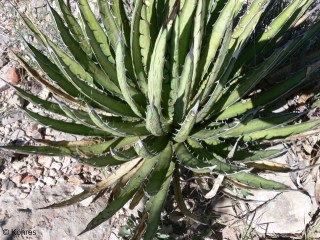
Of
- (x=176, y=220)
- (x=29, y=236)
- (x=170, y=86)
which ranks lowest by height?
(x=29, y=236)

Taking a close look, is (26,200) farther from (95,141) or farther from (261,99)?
(261,99)

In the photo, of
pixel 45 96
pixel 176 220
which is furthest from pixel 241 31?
pixel 45 96

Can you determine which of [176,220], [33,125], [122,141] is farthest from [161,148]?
[33,125]

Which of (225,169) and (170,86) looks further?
(170,86)

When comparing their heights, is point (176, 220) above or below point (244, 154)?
below

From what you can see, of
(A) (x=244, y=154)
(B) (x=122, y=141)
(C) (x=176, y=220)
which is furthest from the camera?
(C) (x=176, y=220)

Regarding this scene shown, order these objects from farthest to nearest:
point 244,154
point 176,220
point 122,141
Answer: point 176,220 < point 122,141 < point 244,154
